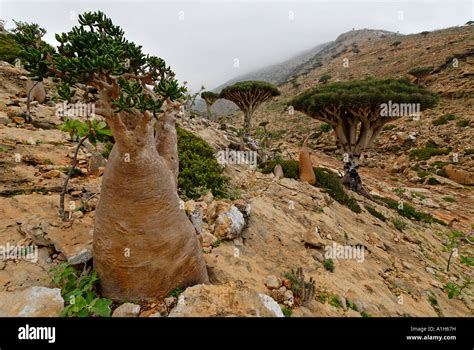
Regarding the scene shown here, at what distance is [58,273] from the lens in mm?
2805

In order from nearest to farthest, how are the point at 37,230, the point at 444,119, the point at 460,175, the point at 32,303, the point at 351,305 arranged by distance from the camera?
1. the point at 32,303
2. the point at 37,230
3. the point at 351,305
4. the point at 460,175
5. the point at 444,119

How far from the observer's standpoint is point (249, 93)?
1973 cm

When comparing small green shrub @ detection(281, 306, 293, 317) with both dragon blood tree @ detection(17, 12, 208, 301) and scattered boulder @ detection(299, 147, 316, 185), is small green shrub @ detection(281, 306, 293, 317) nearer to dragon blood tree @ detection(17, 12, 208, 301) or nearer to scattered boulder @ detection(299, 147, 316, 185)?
dragon blood tree @ detection(17, 12, 208, 301)

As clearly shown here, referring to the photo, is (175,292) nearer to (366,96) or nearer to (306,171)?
(306,171)

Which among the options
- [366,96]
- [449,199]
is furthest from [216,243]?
[449,199]

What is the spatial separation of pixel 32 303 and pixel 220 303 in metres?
1.83

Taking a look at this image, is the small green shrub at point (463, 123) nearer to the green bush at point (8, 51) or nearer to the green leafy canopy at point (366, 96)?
the green leafy canopy at point (366, 96)

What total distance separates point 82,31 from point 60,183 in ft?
11.4

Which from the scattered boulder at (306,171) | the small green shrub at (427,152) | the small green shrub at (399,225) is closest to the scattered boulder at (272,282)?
the scattered boulder at (306,171)

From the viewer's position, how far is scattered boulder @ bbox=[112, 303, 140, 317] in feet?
8.30

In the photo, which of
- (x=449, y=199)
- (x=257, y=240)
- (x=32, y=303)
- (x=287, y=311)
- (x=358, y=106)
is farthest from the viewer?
(x=449, y=199)

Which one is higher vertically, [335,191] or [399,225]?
[335,191]

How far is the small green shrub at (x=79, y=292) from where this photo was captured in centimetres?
240

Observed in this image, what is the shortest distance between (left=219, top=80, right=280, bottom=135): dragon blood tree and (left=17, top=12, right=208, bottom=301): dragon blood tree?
1650cm
